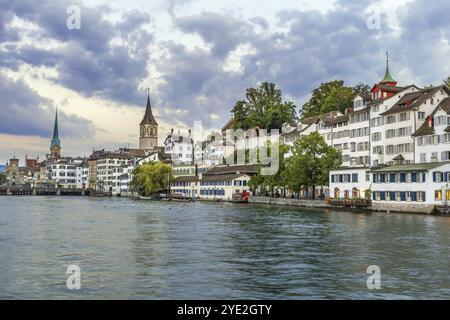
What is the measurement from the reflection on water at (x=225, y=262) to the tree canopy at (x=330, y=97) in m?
71.7

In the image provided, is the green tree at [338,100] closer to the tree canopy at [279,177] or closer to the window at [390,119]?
the tree canopy at [279,177]

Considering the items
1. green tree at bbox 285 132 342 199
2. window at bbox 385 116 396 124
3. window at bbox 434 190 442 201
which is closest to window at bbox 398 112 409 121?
window at bbox 385 116 396 124

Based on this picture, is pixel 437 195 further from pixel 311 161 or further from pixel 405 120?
pixel 311 161

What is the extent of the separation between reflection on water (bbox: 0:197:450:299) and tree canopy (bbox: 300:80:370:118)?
7165 cm

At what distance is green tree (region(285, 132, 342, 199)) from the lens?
8925cm

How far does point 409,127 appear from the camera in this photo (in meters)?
78.8

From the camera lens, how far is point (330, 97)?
116500mm

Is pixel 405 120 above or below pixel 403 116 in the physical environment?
below

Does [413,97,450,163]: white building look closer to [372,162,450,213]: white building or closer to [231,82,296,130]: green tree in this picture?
[372,162,450,213]: white building

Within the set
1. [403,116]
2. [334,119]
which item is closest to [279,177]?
[334,119]

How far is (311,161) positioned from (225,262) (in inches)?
2470
